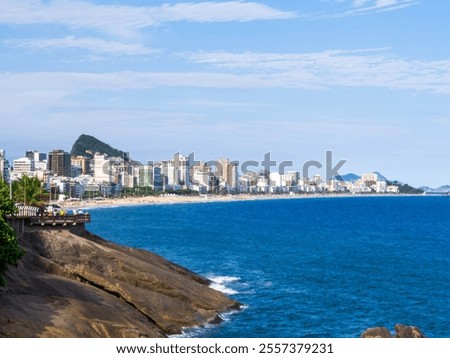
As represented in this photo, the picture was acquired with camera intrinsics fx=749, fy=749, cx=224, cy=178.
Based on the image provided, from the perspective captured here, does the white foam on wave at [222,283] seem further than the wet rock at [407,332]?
Yes

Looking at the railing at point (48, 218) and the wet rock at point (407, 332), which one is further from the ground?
the railing at point (48, 218)

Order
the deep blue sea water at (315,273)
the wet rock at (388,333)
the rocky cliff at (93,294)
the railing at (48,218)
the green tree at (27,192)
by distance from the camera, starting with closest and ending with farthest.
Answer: the wet rock at (388,333) → the rocky cliff at (93,294) → the deep blue sea water at (315,273) → the railing at (48,218) → the green tree at (27,192)

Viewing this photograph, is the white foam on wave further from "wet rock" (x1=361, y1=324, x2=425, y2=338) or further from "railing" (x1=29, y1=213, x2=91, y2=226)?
"wet rock" (x1=361, y1=324, x2=425, y2=338)

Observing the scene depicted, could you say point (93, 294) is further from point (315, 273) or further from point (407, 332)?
point (315, 273)

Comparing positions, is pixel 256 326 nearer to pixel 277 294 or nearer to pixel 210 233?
pixel 277 294

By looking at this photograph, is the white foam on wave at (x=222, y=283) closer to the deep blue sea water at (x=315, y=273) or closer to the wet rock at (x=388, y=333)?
the deep blue sea water at (x=315, y=273)

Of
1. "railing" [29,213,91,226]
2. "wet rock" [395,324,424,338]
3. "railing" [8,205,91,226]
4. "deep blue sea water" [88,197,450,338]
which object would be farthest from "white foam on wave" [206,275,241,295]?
"wet rock" [395,324,424,338]

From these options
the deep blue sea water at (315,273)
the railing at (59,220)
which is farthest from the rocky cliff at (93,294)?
the deep blue sea water at (315,273)

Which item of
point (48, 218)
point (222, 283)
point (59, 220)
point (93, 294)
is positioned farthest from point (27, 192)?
point (93, 294)
